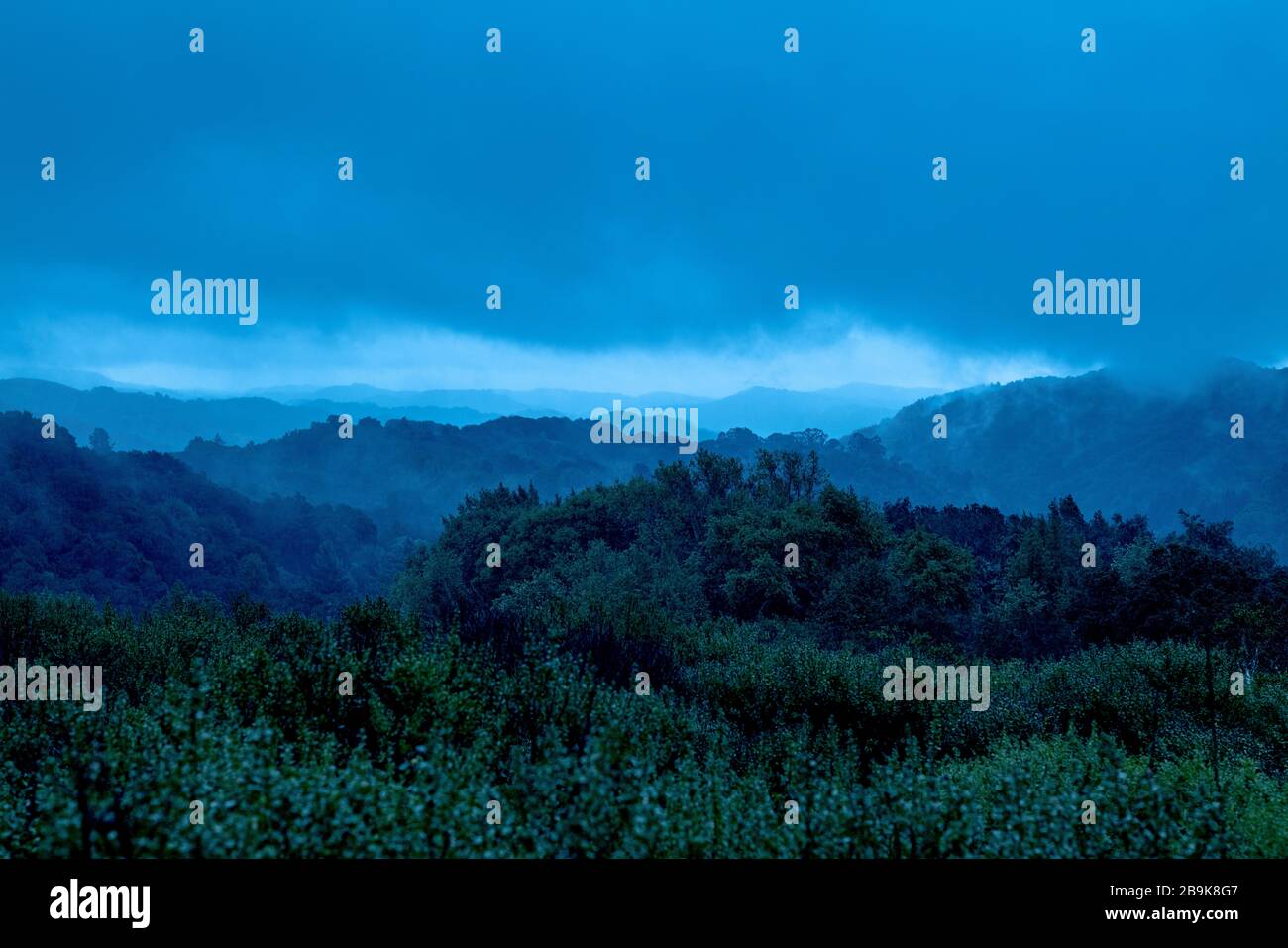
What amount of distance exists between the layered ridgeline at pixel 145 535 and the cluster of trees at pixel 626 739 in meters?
51.3

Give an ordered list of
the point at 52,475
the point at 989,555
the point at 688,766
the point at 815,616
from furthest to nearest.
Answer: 1. the point at 52,475
2. the point at 989,555
3. the point at 815,616
4. the point at 688,766

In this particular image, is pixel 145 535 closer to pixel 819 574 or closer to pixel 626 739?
pixel 819 574

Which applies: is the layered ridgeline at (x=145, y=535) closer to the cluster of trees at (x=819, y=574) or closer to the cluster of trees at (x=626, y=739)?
the cluster of trees at (x=819, y=574)

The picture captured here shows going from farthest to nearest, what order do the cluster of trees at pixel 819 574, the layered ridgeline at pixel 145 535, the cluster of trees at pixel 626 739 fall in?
1. the layered ridgeline at pixel 145 535
2. the cluster of trees at pixel 819 574
3. the cluster of trees at pixel 626 739

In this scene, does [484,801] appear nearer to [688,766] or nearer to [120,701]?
[688,766]

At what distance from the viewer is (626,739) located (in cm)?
1391

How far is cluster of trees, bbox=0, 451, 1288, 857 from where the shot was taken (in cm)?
1039

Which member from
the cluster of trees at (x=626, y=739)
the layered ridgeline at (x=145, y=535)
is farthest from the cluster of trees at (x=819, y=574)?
the layered ridgeline at (x=145, y=535)

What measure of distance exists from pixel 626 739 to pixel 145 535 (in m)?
97.9

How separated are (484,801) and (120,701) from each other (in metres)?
8.64

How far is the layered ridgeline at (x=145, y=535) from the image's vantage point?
276ft

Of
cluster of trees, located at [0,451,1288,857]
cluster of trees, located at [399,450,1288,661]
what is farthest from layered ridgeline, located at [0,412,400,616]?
cluster of trees, located at [0,451,1288,857]

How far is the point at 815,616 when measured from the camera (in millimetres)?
47531
